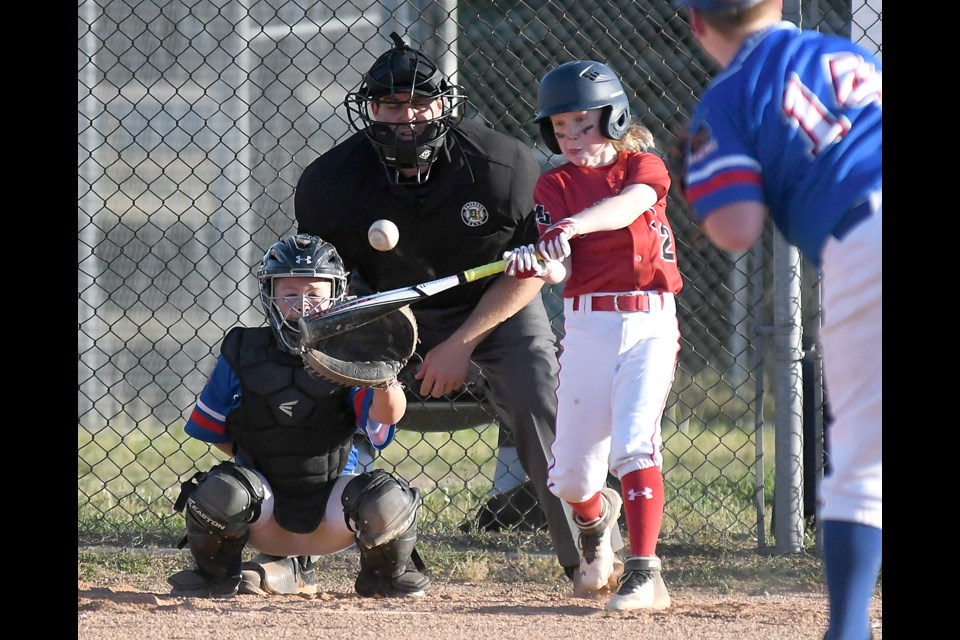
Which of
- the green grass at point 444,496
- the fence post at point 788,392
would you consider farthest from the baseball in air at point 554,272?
the green grass at point 444,496

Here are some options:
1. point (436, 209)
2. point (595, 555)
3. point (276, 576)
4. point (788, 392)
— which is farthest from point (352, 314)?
point (788, 392)

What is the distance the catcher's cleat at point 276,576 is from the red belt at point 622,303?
1213mm

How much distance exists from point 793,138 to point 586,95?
46.0 inches

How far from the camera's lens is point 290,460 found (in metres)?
3.45

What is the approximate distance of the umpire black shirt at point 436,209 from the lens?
3807 millimetres

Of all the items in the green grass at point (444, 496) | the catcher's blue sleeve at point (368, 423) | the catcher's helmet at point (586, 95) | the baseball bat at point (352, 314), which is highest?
the catcher's helmet at point (586, 95)

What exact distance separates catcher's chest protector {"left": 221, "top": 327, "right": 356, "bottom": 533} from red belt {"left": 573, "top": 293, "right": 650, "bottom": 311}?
759 millimetres

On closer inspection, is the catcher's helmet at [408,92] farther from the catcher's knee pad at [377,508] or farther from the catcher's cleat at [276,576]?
the catcher's cleat at [276,576]

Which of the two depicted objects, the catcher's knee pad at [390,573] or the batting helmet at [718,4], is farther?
the catcher's knee pad at [390,573]

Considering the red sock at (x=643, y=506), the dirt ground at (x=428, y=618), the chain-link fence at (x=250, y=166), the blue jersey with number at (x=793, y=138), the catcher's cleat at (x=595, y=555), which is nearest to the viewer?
the blue jersey with number at (x=793, y=138)

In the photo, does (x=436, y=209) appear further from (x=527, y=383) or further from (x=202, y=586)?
(x=202, y=586)

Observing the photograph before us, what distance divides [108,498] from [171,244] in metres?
2.38

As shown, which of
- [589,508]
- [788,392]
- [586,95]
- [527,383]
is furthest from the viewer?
[788,392]

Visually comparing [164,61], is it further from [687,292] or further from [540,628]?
[540,628]
